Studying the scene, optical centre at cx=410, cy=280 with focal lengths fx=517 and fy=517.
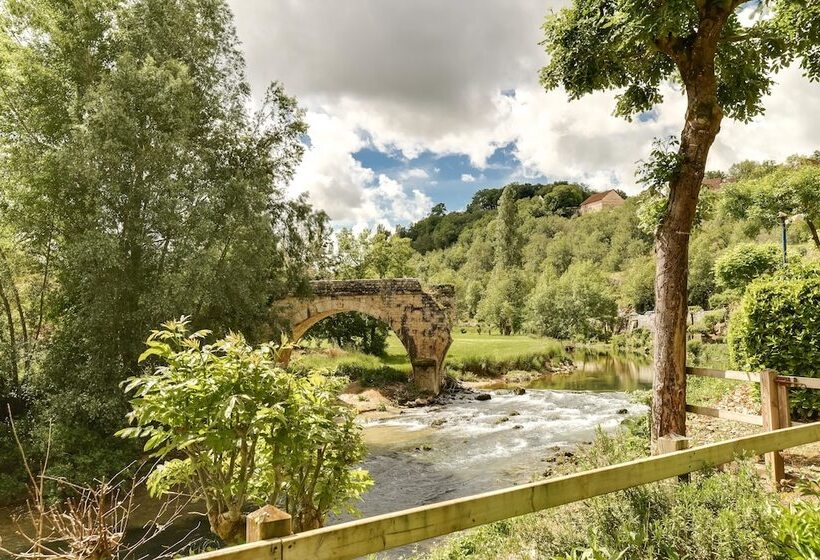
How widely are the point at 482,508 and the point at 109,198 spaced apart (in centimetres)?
1170

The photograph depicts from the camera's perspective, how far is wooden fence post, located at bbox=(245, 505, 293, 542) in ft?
7.41

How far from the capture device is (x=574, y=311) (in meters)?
47.2

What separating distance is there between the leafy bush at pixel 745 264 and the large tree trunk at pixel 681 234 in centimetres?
1254

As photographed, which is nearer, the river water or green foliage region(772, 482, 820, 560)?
green foliage region(772, 482, 820, 560)

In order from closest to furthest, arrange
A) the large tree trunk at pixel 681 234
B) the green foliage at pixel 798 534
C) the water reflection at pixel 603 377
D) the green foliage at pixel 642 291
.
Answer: the green foliage at pixel 798 534
the large tree trunk at pixel 681 234
the water reflection at pixel 603 377
the green foliage at pixel 642 291

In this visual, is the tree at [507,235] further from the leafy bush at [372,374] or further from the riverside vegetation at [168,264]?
the riverside vegetation at [168,264]

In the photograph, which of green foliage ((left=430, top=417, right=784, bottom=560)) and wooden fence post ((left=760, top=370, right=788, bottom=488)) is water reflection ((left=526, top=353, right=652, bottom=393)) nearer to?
wooden fence post ((left=760, top=370, right=788, bottom=488))

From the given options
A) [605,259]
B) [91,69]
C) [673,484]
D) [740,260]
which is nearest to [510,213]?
[605,259]

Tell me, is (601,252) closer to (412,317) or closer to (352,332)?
(352,332)

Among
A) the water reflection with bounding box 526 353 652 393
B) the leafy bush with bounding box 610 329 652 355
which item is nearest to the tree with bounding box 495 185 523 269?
the leafy bush with bounding box 610 329 652 355

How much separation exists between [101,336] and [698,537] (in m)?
11.8

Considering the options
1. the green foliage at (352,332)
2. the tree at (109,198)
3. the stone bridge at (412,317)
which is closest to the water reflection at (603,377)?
the stone bridge at (412,317)

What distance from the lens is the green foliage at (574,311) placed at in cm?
4691

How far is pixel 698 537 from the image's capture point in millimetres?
3348
